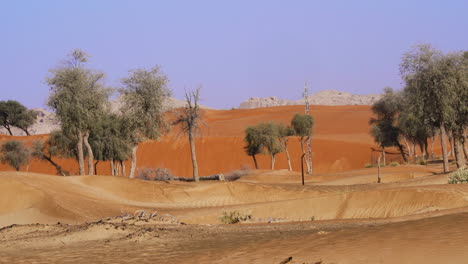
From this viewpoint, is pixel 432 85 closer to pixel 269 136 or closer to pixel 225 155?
pixel 269 136

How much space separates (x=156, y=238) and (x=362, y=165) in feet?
193

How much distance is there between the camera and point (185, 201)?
30859 millimetres

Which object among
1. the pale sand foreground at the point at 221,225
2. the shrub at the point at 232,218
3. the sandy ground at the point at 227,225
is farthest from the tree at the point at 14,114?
the shrub at the point at 232,218

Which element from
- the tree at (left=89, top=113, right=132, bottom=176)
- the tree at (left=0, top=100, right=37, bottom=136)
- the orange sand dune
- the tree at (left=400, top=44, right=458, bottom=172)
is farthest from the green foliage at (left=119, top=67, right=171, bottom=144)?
the tree at (left=0, top=100, right=37, bottom=136)

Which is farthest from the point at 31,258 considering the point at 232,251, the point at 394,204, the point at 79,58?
the point at 79,58

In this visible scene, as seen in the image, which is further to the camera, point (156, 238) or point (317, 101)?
point (317, 101)

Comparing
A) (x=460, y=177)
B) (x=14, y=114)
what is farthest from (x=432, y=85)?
(x=14, y=114)

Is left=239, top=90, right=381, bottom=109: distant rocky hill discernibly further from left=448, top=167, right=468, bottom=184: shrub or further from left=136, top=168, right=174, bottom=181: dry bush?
left=448, top=167, right=468, bottom=184: shrub

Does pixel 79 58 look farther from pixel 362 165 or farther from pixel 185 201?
pixel 362 165

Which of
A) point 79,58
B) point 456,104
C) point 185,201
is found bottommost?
point 185,201

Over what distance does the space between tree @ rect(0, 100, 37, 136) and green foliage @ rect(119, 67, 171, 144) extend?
49.4 meters

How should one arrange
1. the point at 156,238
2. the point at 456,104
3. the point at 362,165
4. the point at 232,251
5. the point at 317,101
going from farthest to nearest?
the point at 317,101 → the point at 362,165 → the point at 456,104 → the point at 156,238 → the point at 232,251

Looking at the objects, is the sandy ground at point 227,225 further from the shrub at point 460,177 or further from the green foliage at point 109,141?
the green foliage at point 109,141

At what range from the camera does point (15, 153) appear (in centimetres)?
5894
